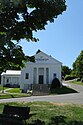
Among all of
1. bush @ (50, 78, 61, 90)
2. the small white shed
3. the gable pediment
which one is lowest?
bush @ (50, 78, 61, 90)

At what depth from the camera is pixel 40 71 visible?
204ft

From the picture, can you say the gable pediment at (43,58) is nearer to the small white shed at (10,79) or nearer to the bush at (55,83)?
the bush at (55,83)

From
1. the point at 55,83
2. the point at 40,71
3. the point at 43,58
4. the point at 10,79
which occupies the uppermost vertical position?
the point at 43,58

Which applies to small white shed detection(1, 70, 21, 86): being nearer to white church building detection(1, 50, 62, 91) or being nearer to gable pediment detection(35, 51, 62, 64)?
white church building detection(1, 50, 62, 91)

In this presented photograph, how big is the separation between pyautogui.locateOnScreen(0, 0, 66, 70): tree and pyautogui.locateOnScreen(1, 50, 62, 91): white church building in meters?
46.7

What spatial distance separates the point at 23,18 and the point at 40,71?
48178mm

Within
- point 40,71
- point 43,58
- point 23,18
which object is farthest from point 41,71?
point 23,18

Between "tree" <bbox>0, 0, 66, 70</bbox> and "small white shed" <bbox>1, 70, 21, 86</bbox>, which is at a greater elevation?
"small white shed" <bbox>1, 70, 21, 86</bbox>

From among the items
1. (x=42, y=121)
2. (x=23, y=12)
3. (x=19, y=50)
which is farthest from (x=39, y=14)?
(x=42, y=121)

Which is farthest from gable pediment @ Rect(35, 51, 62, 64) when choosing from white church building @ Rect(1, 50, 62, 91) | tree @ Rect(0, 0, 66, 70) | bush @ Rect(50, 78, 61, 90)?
tree @ Rect(0, 0, 66, 70)

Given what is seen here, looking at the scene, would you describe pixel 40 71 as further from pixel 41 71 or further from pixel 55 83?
pixel 55 83

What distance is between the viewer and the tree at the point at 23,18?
13344 millimetres

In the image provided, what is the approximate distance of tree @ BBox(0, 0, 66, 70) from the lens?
13344 millimetres

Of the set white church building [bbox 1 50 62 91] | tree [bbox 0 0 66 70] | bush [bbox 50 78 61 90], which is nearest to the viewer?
tree [bbox 0 0 66 70]
